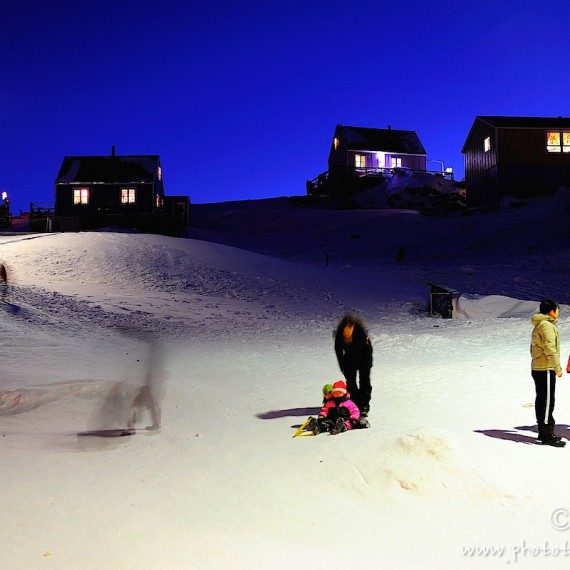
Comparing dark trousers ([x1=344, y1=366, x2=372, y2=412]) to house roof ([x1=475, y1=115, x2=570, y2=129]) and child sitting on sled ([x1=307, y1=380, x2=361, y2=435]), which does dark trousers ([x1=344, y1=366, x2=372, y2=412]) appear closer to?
child sitting on sled ([x1=307, y1=380, x2=361, y2=435])

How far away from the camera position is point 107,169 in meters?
45.9

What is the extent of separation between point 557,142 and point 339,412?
138ft

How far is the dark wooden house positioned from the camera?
60.6 meters

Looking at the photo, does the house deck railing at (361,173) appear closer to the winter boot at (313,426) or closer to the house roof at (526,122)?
the house roof at (526,122)

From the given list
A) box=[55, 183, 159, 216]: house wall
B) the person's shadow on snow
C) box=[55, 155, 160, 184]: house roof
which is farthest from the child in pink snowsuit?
box=[55, 155, 160, 184]: house roof

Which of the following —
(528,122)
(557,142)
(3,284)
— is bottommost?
(3,284)

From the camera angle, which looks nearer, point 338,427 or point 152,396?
point 338,427

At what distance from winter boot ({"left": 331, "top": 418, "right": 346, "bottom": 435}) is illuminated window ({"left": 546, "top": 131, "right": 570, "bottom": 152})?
41632mm

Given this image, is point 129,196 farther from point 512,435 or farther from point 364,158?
point 512,435

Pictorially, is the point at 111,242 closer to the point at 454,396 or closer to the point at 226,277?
the point at 226,277

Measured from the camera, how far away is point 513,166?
42.9m

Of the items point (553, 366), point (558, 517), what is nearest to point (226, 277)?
point (553, 366)

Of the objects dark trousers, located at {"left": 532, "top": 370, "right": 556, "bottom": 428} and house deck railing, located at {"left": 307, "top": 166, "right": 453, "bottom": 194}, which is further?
house deck railing, located at {"left": 307, "top": 166, "right": 453, "bottom": 194}

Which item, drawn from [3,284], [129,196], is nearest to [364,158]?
[129,196]
